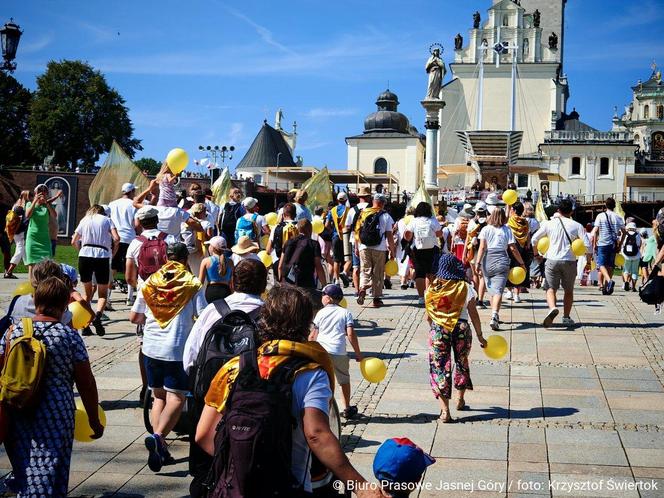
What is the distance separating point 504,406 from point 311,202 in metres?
11.9

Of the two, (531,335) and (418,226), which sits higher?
(418,226)

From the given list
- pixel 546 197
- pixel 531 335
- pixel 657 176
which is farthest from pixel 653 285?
pixel 657 176

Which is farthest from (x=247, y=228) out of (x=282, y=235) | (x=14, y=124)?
(x=14, y=124)

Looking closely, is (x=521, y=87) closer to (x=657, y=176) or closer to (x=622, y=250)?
(x=657, y=176)

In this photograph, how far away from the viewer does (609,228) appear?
17.1 meters

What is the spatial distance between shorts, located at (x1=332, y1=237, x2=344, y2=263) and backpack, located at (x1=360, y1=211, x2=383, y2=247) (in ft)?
10.9

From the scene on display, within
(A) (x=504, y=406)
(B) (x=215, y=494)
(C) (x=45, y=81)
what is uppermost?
(C) (x=45, y=81)

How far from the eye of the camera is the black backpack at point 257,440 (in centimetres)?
350

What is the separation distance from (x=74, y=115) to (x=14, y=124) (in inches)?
204

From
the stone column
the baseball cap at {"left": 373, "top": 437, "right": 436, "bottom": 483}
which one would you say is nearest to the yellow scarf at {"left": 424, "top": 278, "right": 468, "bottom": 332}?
the baseball cap at {"left": 373, "top": 437, "right": 436, "bottom": 483}

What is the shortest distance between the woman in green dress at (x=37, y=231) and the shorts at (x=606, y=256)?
10.4m

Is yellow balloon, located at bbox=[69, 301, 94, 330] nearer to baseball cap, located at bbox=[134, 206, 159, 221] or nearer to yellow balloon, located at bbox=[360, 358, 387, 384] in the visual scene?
yellow balloon, located at bbox=[360, 358, 387, 384]

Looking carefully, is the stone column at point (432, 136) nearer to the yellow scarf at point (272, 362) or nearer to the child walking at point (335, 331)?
the child walking at point (335, 331)

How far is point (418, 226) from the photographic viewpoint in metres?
14.0
